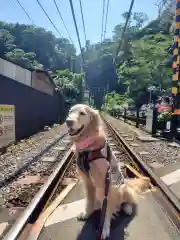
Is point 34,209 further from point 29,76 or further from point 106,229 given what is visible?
point 29,76

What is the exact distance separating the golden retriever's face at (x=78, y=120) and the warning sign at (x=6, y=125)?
18.5 feet

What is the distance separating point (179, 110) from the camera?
10.5 metres

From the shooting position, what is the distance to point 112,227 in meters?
3.12

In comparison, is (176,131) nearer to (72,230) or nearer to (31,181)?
(31,181)

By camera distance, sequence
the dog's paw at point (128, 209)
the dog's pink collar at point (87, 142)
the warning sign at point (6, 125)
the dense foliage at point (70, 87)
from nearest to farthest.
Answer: the dog's pink collar at point (87, 142)
the dog's paw at point (128, 209)
the warning sign at point (6, 125)
the dense foliage at point (70, 87)

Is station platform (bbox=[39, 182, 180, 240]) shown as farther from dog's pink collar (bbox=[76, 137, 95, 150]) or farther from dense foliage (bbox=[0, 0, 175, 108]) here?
dense foliage (bbox=[0, 0, 175, 108])

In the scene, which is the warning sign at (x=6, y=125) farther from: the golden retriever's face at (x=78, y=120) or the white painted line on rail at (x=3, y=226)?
the golden retriever's face at (x=78, y=120)

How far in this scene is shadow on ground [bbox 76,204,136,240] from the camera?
2.95 metres

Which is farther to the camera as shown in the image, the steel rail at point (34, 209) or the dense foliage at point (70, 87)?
the dense foliage at point (70, 87)

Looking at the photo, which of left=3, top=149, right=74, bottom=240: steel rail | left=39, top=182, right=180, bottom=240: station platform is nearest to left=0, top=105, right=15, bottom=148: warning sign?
left=3, top=149, right=74, bottom=240: steel rail

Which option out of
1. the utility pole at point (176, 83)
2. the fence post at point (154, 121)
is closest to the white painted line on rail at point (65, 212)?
Answer: the utility pole at point (176, 83)

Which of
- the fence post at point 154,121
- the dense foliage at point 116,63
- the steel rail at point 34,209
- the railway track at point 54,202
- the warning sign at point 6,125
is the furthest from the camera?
the dense foliage at point 116,63

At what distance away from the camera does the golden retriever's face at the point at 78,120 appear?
9.56 feet

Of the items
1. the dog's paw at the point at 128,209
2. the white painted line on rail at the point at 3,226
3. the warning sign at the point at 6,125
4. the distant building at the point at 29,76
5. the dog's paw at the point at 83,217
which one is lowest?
the white painted line on rail at the point at 3,226
